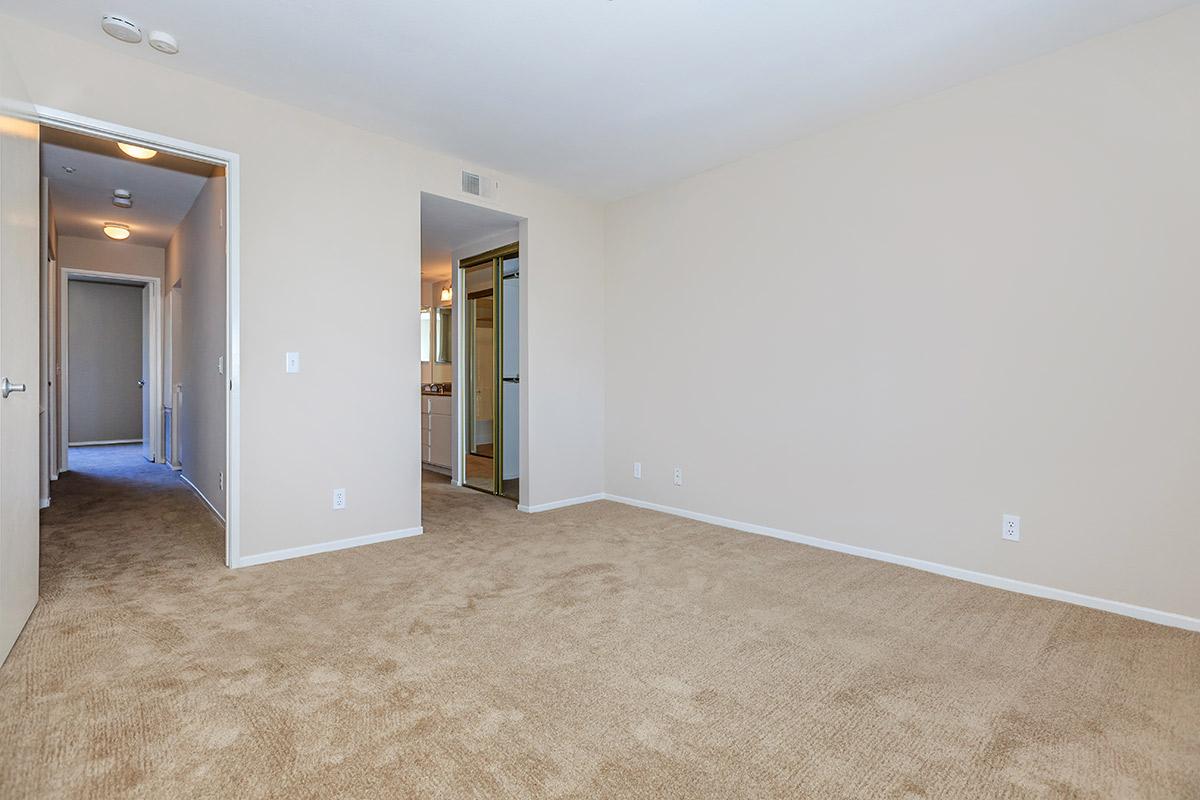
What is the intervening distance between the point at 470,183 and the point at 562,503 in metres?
2.52

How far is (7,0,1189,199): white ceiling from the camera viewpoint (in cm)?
242

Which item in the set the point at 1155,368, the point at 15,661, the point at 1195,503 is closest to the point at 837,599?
the point at 1195,503

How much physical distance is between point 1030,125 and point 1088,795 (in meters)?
2.79

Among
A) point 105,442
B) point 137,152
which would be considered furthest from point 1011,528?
point 105,442

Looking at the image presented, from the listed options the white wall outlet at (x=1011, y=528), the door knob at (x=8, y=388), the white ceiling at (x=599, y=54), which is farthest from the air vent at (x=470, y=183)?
the white wall outlet at (x=1011, y=528)

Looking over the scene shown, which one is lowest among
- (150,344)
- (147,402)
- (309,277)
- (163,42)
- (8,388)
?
(147,402)

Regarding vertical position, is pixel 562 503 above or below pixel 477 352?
below

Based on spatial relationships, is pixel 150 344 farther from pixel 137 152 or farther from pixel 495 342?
pixel 495 342

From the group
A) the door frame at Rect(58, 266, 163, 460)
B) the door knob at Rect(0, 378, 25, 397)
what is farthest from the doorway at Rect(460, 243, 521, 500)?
the door frame at Rect(58, 266, 163, 460)

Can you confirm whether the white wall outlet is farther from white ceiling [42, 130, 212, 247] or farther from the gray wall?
the gray wall

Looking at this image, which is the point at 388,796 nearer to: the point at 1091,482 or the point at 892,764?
the point at 892,764

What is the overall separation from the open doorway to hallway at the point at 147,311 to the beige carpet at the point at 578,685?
1.69 meters

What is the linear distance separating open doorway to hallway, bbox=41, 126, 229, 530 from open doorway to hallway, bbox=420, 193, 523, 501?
5.39 ft

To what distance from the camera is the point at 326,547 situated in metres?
3.48
